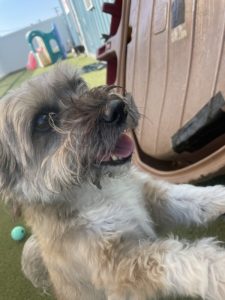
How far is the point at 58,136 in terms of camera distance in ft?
5.12

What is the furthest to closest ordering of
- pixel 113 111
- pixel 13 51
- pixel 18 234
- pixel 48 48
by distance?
pixel 13 51 → pixel 48 48 → pixel 18 234 → pixel 113 111

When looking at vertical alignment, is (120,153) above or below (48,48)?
above

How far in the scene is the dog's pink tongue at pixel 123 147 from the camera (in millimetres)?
1521

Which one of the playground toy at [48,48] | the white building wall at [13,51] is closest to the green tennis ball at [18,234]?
the playground toy at [48,48]

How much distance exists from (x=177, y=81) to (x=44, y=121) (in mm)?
860

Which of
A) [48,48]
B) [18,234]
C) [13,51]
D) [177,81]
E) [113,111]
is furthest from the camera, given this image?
[13,51]

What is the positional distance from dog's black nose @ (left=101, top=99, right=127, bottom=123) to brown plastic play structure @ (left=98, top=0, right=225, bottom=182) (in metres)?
0.54

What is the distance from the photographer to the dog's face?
1.44 metres

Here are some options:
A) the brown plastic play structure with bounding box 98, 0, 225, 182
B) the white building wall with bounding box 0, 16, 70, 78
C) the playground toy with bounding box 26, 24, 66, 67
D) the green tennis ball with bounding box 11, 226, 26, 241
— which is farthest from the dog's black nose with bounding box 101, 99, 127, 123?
the white building wall with bounding box 0, 16, 70, 78

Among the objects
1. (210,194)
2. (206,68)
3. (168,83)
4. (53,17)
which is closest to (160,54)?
(168,83)

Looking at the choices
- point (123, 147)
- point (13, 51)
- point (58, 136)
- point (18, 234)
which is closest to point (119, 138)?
point (123, 147)

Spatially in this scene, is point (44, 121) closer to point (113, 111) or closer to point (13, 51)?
point (113, 111)

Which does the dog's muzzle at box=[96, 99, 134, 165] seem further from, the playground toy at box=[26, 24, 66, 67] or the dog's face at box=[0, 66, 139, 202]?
the playground toy at box=[26, 24, 66, 67]

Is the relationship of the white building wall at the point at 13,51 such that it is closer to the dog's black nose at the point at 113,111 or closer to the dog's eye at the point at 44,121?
the dog's eye at the point at 44,121
